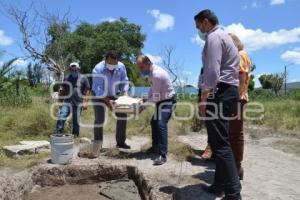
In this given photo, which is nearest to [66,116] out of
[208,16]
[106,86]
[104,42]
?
[106,86]

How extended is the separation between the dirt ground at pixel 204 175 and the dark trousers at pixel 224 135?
378 mm

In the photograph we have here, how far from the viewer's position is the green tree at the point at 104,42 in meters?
29.0

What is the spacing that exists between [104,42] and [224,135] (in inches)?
1042

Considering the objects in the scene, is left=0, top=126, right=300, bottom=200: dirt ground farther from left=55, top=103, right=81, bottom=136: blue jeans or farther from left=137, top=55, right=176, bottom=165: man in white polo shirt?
left=55, top=103, right=81, bottom=136: blue jeans

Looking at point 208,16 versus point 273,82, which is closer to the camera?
point 208,16

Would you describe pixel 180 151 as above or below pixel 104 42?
below

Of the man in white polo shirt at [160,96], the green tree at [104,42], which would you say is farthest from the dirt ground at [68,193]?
the green tree at [104,42]

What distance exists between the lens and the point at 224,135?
3.68 m

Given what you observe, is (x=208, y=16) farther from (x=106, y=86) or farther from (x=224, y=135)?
(x=106, y=86)

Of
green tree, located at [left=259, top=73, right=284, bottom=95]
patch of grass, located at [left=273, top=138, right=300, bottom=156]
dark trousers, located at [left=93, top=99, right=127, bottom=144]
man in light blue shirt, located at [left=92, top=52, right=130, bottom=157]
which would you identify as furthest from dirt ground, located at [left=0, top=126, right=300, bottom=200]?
green tree, located at [left=259, top=73, right=284, bottom=95]

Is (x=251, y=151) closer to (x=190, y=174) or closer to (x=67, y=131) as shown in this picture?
(x=190, y=174)

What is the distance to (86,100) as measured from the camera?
792cm

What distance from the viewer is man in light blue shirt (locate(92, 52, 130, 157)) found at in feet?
19.7

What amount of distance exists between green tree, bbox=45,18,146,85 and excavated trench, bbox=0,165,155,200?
21.8 m
